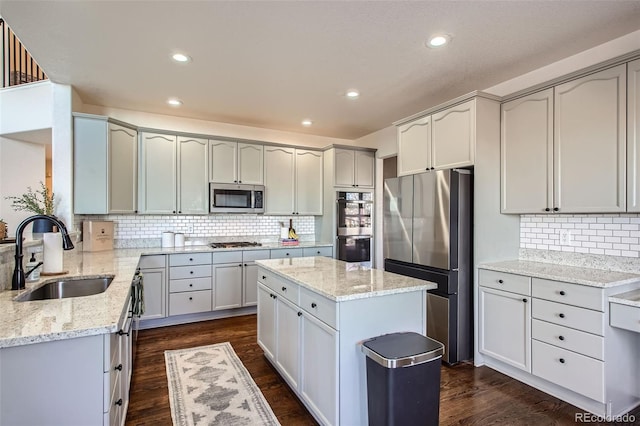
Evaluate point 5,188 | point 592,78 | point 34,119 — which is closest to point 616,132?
point 592,78

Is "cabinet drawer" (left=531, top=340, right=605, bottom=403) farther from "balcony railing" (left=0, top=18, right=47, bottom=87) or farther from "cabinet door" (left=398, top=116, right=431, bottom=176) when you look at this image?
"balcony railing" (left=0, top=18, right=47, bottom=87)

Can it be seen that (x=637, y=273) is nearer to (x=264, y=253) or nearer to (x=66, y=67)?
(x=264, y=253)

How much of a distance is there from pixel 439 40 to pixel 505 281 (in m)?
2.00

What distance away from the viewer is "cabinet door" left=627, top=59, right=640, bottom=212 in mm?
2238

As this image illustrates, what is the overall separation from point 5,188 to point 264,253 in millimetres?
3437

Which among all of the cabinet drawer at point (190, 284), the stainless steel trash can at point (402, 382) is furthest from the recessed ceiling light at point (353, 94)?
the cabinet drawer at point (190, 284)

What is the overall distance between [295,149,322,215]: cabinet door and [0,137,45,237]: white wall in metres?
3.47

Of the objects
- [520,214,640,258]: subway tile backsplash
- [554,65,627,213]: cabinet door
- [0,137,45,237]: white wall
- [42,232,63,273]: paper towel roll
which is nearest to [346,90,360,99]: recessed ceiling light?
[554,65,627,213]: cabinet door

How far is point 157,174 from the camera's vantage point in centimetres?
417

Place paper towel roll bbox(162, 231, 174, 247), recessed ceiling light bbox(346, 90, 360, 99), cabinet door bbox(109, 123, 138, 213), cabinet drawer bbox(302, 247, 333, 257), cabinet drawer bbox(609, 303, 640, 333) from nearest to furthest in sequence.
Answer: cabinet drawer bbox(609, 303, 640, 333)
recessed ceiling light bbox(346, 90, 360, 99)
cabinet door bbox(109, 123, 138, 213)
paper towel roll bbox(162, 231, 174, 247)
cabinet drawer bbox(302, 247, 333, 257)

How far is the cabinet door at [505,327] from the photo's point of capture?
2602 mm

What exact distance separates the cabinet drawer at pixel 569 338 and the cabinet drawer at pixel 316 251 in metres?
2.84

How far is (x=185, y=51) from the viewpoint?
2.69 m

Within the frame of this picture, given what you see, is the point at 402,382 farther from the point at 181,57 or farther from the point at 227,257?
the point at 227,257
